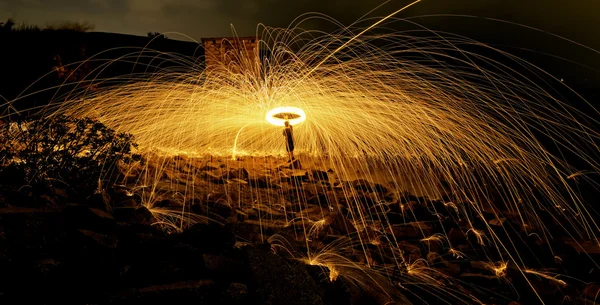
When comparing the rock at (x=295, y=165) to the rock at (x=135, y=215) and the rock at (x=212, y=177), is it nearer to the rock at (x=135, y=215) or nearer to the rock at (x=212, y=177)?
the rock at (x=212, y=177)

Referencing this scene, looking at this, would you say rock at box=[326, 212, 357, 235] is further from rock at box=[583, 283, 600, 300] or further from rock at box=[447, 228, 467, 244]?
rock at box=[583, 283, 600, 300]

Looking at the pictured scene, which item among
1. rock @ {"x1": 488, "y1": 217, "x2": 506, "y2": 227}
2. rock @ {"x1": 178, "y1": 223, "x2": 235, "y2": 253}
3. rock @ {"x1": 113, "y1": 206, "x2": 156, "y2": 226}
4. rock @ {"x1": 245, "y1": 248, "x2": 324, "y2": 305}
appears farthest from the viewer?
rock @ {"x1": 488, "y1": 217, "x2": 506, "y2": 227}

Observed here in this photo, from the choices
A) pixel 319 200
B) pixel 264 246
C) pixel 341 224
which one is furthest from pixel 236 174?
pixel 264 246

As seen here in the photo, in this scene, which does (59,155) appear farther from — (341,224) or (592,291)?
(592,291)

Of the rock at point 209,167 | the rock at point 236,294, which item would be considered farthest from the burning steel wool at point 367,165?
the rock at point 236,294

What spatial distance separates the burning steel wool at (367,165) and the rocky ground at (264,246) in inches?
1.4

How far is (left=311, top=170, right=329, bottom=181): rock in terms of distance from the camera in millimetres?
7134

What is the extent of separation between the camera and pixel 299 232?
17.3ft

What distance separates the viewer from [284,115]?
24.0ft

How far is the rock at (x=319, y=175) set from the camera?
7134mm

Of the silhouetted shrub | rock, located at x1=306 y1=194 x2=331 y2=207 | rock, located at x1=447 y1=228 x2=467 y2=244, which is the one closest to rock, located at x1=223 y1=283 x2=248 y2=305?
the silhouetted shrub

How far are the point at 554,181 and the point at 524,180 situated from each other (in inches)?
38.8

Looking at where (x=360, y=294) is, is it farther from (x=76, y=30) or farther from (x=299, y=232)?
(x=76, y=30)

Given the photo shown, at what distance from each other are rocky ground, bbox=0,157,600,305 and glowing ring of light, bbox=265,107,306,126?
90 cm
